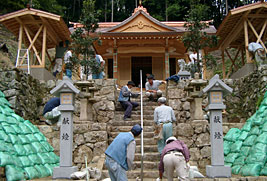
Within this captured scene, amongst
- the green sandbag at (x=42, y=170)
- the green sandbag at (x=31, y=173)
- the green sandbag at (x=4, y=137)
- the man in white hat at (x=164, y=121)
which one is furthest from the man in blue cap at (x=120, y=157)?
the green sandbag at (x=4, y=137)

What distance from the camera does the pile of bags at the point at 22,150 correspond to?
5.89 metres

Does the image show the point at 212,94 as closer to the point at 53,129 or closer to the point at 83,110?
the point at 83,110

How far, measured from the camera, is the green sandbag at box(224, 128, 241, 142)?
780 cm

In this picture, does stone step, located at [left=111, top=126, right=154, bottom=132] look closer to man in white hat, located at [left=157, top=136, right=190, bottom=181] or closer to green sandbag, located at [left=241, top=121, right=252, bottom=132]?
green sandbag, located at [left=241, top=121, right=252, bottom=132]

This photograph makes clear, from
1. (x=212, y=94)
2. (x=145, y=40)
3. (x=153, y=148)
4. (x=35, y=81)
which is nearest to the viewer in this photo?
(x=212, y=94)

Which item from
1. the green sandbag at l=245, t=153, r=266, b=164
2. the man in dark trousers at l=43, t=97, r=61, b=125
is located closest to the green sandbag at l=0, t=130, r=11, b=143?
the man in dark trousers at l=43, t=97, r=61, b=125

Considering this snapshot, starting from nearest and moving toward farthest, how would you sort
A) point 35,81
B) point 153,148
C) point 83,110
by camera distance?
point 153,148 → point 83,110 → point 35,81

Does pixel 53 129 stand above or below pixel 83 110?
below

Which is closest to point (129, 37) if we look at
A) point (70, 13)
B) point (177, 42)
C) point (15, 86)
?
point (177, 42)

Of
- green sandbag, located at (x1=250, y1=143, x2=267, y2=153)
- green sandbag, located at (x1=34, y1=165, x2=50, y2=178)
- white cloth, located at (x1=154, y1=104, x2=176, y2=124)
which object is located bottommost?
green sandbag, located at (x1=34, y1=165, x2=50, y2=178)

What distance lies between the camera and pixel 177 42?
51.2 ft

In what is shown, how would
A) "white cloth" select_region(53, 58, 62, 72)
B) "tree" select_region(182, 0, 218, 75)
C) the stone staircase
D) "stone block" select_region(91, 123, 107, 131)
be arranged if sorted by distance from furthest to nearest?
1. "white cloth" select_region(53, 58, 62, 72)
2. "tree" select_region(182, 0, 218, 75)
3. "stone block" select_region(91, 123, 107, 131)
4. the stone staircase

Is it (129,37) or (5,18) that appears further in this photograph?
(129,37)

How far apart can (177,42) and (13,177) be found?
1224 cm
